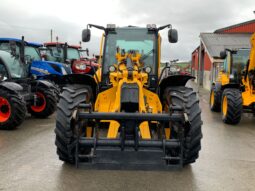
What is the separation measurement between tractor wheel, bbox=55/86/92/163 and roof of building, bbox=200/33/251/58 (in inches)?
799

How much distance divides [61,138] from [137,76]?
1510 mm

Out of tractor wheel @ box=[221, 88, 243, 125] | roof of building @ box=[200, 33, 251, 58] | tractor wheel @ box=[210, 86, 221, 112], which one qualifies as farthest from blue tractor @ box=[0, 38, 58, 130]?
roof of building @ box=[200, 33, 251, 58]

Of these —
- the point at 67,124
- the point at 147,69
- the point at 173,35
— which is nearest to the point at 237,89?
the point at 173,35

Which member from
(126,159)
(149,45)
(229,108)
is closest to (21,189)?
(126,159)

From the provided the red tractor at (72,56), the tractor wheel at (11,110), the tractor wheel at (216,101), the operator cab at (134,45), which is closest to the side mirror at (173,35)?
the operator cab at (134,45)

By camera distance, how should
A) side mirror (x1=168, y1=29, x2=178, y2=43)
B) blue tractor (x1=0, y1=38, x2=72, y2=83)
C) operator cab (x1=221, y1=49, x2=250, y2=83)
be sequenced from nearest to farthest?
side mirror (x1=168, y1=29, x2=178, y2=43), blue tractor (x1=0, y1=38, x2=72, y2=83), operator cab (x1=221, y1=49, x2=250, y2=83)

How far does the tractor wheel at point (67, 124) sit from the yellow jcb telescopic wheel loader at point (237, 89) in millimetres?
5060

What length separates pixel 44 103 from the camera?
952cm

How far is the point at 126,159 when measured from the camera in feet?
13.4

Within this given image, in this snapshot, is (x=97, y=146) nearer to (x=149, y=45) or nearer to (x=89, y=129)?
(x=89, y=129)

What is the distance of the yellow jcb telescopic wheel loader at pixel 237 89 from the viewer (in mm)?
8695

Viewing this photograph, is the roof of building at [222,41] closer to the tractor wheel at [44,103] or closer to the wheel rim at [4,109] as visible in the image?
the tractor wheel at [44,103]

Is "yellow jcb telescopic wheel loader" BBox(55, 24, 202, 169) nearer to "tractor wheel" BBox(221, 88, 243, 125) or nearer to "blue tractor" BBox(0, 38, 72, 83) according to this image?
"tractor wheel" BBox(221, 88, 243, 125)

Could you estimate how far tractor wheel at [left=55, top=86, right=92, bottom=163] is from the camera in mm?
4375
